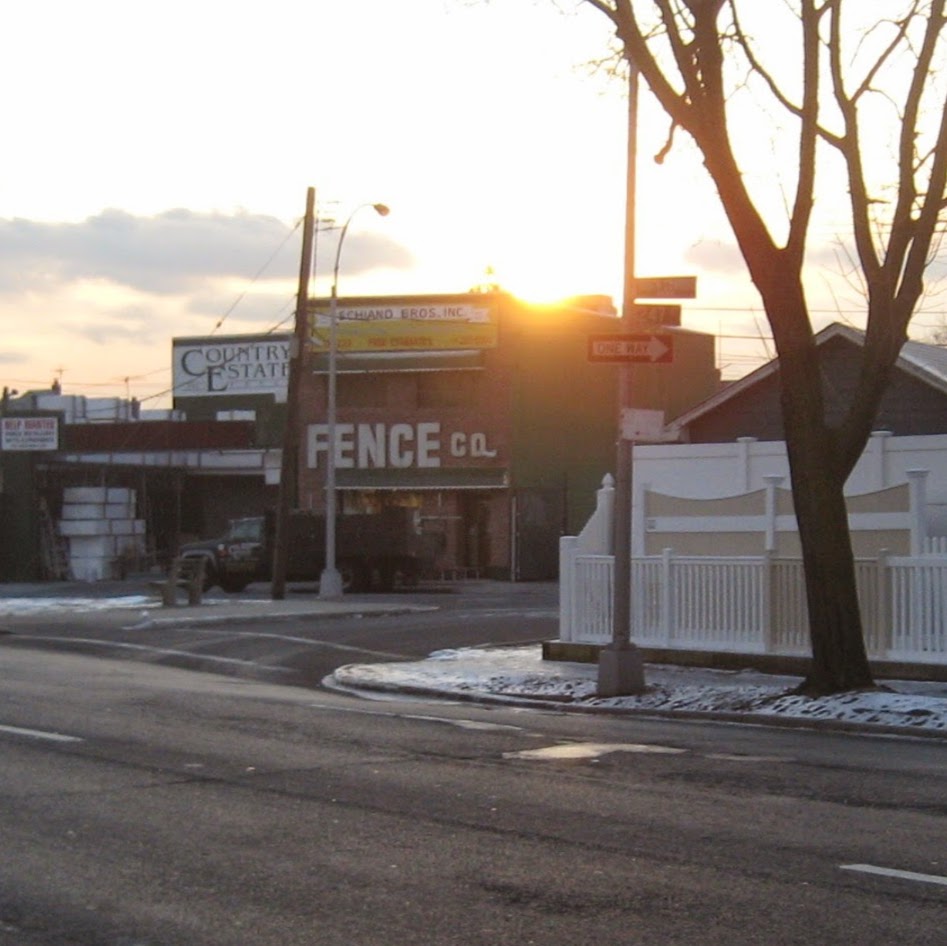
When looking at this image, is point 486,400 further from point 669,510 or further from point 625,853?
point 625,853

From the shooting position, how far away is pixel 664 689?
17.7m

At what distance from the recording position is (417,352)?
52.9 meters

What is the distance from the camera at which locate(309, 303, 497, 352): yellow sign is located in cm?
5197

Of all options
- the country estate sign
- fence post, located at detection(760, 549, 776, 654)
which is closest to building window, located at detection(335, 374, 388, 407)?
the country estate sign

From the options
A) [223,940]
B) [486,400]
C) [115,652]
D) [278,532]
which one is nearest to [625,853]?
[223,940]

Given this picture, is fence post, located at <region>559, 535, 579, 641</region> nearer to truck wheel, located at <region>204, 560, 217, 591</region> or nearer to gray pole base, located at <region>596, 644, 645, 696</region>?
gray pole base, located at <region>596, 644, 645, 696</region>

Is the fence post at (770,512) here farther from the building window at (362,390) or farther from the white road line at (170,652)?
the building window at (362,390)

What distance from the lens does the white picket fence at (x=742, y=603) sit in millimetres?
17609

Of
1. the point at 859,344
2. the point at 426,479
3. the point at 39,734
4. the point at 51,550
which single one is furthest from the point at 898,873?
the point at 51,550

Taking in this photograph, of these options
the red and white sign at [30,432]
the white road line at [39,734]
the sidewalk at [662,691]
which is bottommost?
the sidewalk at [662,691]

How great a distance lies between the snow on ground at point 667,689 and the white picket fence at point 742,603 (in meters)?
0.45

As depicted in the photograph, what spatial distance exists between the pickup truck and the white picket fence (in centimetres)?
2301

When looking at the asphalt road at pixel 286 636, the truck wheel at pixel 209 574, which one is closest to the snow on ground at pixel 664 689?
the asphalt road at pixel 286 636

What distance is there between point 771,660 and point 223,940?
13.1 m
